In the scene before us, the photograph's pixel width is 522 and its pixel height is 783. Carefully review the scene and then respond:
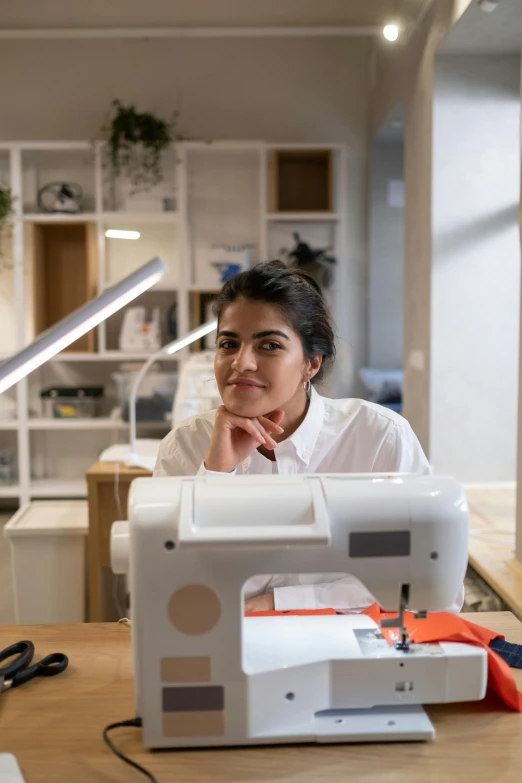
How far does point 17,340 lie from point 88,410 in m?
0.60

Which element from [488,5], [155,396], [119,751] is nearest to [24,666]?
[119,751]

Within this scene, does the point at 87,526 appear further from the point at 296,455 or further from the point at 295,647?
the point at 295,647

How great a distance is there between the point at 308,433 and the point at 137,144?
3.49 meters

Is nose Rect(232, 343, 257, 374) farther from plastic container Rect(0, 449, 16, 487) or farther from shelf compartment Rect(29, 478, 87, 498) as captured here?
plastic container Rect(0, 449, 16, 487)

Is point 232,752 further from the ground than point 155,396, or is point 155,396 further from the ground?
point 155,396

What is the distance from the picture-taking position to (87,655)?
4.23ft

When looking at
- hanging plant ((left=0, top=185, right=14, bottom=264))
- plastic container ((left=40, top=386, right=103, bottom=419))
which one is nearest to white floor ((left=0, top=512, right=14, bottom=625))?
plastic container ((left=40, top=386, right=103, bottom=419))

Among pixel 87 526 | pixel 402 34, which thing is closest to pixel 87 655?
pixel 87 526

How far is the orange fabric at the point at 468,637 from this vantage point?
1.11 meters

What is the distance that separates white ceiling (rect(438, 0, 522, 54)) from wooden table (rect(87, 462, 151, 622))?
2.09 m

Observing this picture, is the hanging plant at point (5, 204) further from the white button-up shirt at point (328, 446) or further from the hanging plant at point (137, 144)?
the white button-up shirt at point (328, 446)

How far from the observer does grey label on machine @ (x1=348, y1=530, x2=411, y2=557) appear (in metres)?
1.04

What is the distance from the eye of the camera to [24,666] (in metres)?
1.22

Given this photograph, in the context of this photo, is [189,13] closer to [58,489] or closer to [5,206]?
[5,206]
